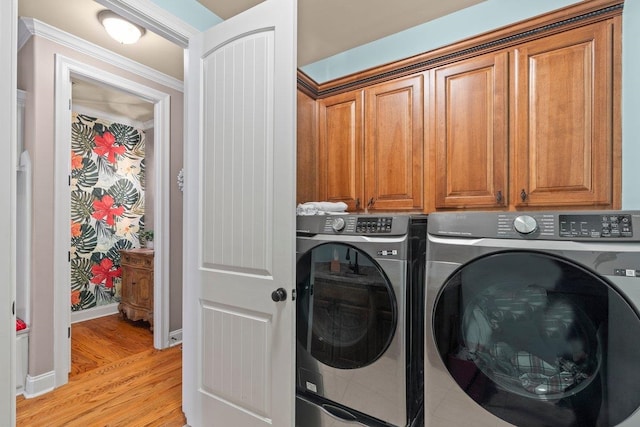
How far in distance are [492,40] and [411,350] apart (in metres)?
1.63

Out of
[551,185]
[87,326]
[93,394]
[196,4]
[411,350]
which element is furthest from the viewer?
[87,326]

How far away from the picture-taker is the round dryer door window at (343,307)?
1.31m

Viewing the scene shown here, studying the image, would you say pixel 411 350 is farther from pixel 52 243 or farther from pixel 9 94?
pixel 52 243

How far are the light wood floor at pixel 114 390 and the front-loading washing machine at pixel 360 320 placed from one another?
1.03 metres

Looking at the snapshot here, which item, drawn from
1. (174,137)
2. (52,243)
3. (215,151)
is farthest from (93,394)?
(174,137)

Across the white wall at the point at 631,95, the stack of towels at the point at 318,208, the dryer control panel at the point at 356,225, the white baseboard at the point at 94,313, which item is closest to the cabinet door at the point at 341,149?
the stack of towels at the point at 318,208

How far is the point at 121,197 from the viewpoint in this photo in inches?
154

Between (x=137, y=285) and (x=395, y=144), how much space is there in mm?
3087

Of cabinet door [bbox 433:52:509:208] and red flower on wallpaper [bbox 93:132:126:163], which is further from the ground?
red flower on wallpaper [bbox 93:132:126:163]

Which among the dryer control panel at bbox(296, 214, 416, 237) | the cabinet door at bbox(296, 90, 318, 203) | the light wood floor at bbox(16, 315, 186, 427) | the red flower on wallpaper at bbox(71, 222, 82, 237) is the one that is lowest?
the light wood floor at bbox(16, 315, 186, 427)

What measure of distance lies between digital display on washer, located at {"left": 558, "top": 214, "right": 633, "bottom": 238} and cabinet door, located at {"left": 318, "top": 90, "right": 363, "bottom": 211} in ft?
3.96

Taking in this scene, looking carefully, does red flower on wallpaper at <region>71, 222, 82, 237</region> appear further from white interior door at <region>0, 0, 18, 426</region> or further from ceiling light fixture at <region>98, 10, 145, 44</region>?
white interior door at <region>0, 0, 18, 426</region>

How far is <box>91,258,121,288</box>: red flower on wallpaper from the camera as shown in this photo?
3686 millimetres

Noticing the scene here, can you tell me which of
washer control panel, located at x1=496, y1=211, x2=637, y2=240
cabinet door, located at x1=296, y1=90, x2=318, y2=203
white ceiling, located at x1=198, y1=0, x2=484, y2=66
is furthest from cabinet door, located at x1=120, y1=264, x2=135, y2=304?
washer control panel, located at x1=496, y1=211, x2=637, y2=240
